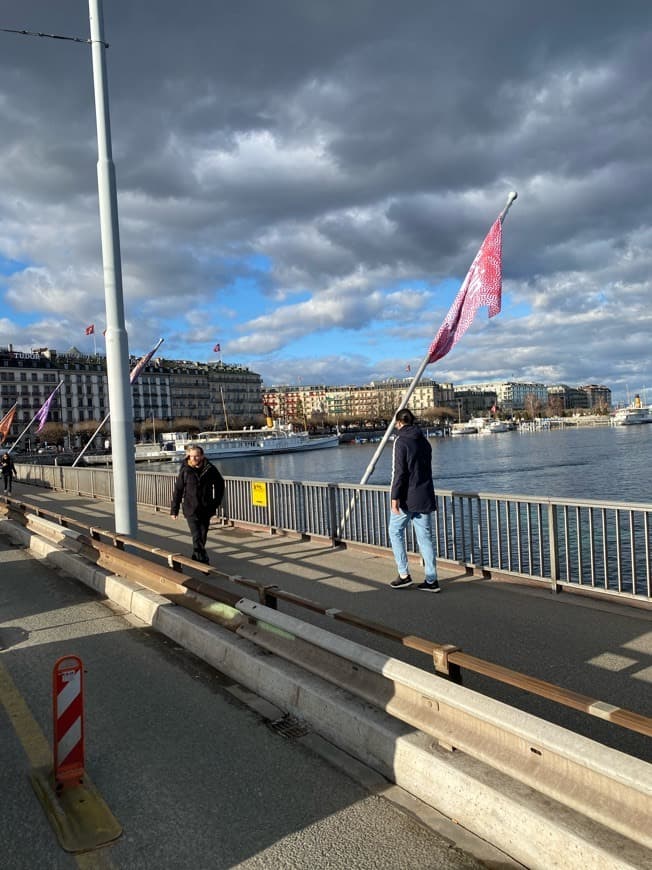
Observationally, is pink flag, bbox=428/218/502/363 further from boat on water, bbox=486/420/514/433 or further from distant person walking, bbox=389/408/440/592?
boat on water, bbox=486/420/514/433

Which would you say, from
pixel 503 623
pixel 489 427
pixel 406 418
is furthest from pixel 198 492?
pixel 489 427

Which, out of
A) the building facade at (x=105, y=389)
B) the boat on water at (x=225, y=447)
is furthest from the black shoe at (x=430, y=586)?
the building facade at (x=105, y=389)

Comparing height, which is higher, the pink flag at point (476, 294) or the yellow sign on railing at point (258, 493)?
the pink flag at point (476, 294)

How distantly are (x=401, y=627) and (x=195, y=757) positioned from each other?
2.63 metres

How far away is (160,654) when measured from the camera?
6438 millimetres

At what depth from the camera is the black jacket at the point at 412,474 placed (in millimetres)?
7574

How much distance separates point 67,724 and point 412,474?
14.8ft

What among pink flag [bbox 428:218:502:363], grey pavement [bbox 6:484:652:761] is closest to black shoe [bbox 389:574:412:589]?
grey pavement [bbox 6:484:652:761]

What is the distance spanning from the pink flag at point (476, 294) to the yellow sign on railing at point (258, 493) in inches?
150

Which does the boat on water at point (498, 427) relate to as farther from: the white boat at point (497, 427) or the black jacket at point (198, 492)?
the black jacket at point (198, 492)

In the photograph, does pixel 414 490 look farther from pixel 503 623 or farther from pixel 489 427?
pixel 489 427

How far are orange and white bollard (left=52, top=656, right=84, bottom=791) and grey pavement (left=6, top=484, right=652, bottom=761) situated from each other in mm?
2563

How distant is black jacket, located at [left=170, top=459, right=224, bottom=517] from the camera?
9.95 metres

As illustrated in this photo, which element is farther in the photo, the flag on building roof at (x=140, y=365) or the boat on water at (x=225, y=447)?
the boat on water at (x=225, y=447)
